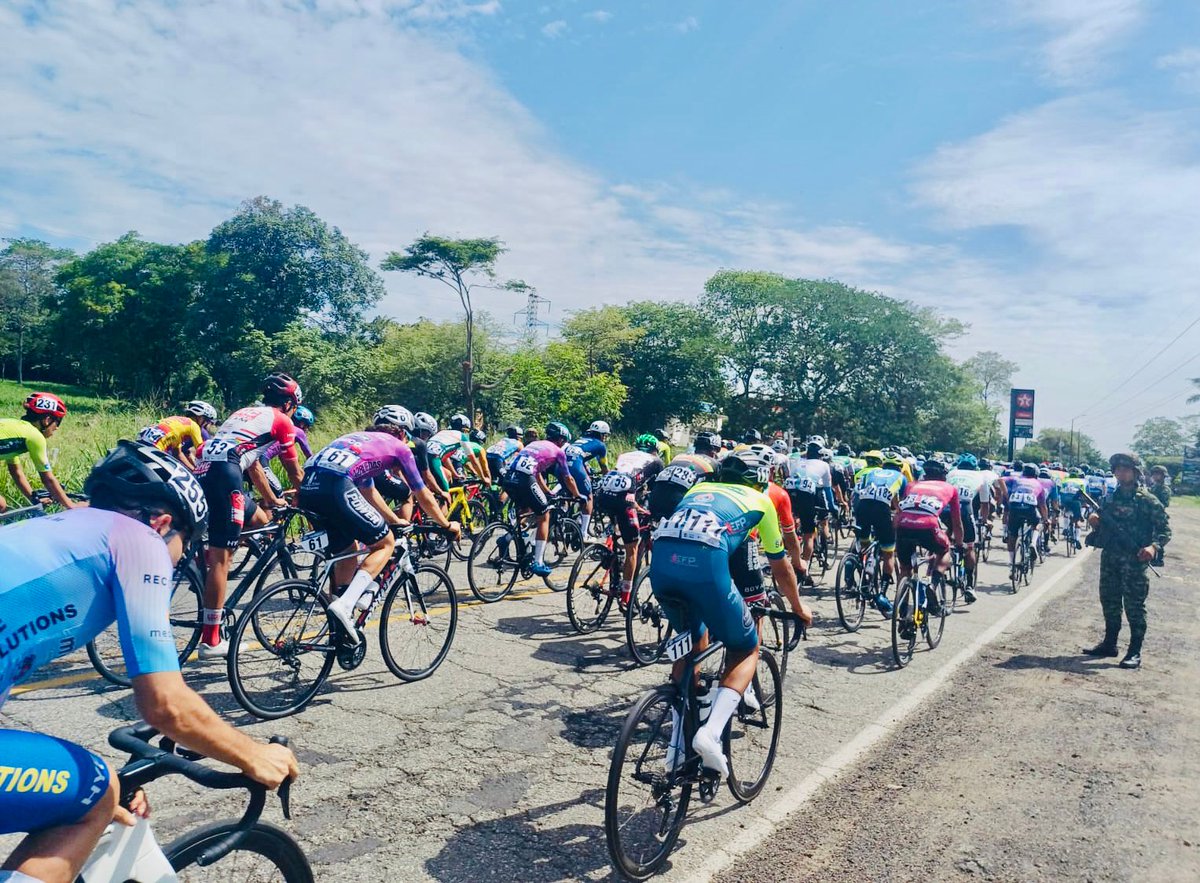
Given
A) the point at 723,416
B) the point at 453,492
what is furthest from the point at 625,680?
the point at 723,416

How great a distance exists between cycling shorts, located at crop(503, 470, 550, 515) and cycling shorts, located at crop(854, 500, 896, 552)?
3.78 meters

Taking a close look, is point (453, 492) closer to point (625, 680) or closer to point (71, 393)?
point (625, 680)

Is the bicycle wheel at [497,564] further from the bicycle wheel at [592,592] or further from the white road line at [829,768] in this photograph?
the white road line at [829,768]

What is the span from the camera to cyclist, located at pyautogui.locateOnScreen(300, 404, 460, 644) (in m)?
5.69

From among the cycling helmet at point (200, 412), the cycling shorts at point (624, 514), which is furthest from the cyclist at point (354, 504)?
the cycling helmet at point (200, 412)

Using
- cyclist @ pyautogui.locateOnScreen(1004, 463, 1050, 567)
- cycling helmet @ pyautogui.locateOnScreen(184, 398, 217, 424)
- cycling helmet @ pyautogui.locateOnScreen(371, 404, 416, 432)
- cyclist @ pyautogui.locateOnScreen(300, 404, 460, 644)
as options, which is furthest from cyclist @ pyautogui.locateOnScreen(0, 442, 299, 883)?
cyclist @ pyautogui.locateOnScreen(1004, 463, 1050, 567)

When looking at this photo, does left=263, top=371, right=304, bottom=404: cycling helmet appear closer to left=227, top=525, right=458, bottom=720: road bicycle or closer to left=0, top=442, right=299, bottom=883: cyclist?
left=227, top=525, right=458, bottom=720: road bicycle

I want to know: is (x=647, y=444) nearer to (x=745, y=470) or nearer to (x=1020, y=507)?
(x=745, y=470)

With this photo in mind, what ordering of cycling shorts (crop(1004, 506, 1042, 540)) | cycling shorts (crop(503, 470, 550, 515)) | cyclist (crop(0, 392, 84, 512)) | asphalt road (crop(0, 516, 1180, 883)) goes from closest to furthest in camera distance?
asphalt road (crop(0, 516, 1180, 883)), cyclist (crop(0, 392, 84, 512)), cycling shorts (crop(503, 470, 550, 515)), cycling shorts (crop(1004, 506, 1042, 540))

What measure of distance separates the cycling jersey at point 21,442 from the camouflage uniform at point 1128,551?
10.8 m

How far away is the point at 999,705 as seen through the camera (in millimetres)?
6598

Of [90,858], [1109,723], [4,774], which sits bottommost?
[1109,723]

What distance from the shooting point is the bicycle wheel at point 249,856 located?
219 centimetres

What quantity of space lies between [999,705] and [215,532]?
260 inches
